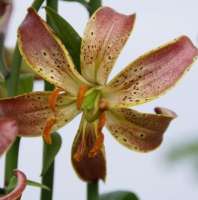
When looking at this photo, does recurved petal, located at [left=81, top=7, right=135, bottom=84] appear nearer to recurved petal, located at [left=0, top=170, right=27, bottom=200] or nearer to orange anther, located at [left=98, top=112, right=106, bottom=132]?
orange anther, located at [left=98, top=112, right=106, bottom=132]

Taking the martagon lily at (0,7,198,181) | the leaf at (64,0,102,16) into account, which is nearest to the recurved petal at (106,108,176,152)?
the martagon lily at (0,7,198,181)

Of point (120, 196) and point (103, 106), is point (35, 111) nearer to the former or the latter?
point (103, 106)

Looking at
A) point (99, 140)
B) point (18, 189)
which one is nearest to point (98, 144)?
point (99, 140)

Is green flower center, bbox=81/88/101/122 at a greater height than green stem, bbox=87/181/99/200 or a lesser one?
greater

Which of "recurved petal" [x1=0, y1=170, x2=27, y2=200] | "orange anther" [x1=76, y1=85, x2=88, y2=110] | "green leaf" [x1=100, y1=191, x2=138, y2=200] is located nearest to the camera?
"recurved petal" [x1=0, y1=170, x2=27, y2=200]

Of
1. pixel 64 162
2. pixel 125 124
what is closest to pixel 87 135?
pixel 125 124

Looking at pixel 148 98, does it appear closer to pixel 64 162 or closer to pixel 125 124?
pixel 125 124
